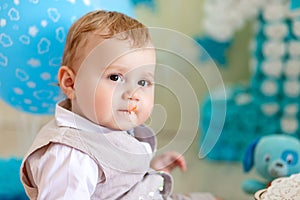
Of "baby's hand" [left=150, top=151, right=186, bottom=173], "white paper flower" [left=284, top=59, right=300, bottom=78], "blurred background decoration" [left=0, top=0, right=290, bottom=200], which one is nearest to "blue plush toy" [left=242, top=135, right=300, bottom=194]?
"blurred background decoration" [left=0, top=0, right=290, bottom=200]

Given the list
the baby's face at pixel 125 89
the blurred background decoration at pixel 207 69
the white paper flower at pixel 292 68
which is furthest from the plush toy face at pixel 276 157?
the baby's face at pixel 125 89

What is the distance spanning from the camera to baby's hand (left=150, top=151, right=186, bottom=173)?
1127 millimetres

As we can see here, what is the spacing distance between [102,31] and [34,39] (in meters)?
0.30

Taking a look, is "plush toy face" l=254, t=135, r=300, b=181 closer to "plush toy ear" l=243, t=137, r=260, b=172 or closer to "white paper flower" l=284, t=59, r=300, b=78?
"plush toy ear" l=243, t=137, r=260, b=172

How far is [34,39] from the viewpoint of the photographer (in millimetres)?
1182

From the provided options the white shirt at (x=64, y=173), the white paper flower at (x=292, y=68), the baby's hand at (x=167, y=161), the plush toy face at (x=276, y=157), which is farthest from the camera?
the white paper flower at (x=292, y=68)

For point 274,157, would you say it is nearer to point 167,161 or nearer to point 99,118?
point 167,161

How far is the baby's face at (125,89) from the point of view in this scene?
91cm

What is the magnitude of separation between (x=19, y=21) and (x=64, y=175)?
430 mm

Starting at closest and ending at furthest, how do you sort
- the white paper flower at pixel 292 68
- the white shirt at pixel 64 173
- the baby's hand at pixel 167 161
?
the white shirt at pixel 64 173, the baby's hand at pixel 167 161, the white paper flower at pixel 292 68

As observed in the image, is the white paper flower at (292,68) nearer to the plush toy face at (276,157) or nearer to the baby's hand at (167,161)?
the plush toy face at (276,157)

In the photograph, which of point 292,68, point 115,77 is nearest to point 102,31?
point 115,77

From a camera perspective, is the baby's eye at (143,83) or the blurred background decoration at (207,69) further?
the blurred background decoration at (207,69)

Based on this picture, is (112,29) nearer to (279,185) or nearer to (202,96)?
(279,185)
